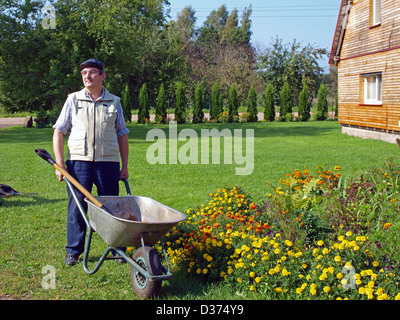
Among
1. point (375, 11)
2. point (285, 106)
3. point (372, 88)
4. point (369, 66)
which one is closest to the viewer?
point (375, 11)

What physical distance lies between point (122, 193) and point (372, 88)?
1080 centimetres

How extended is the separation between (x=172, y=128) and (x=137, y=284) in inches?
725

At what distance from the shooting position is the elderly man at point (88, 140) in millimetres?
4277

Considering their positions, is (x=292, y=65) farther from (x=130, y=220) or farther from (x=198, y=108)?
(x=130, y=220)

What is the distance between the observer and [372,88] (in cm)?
1543

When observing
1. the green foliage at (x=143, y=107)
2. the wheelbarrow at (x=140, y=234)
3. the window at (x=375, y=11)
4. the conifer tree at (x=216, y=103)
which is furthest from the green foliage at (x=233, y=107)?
the wheelbarrow at (x=140, y=234)

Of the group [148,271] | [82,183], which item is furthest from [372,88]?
[148,271]

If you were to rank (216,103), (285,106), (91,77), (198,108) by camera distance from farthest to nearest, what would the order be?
1. (285,106)
2. (216,103)
3. (198,108)
4. (91,77)

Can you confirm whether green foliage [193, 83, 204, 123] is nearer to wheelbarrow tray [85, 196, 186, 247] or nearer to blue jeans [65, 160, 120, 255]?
blue jeans [65, 160, 120, 255]

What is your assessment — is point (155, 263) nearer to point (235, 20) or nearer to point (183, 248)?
point (183, 248)

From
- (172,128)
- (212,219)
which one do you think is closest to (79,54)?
(172,128)

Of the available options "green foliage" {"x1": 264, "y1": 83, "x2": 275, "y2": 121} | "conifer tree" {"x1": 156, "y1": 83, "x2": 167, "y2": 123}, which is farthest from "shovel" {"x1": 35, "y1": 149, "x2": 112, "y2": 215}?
"green foliage" {"x1": 264, "y1": 83, "x2": 275, "y2": 121}

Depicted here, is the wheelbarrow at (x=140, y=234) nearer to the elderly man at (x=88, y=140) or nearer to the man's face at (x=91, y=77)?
the elderly man at (x=88, y=140)

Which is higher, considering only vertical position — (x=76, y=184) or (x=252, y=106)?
(x=252, y=106)
